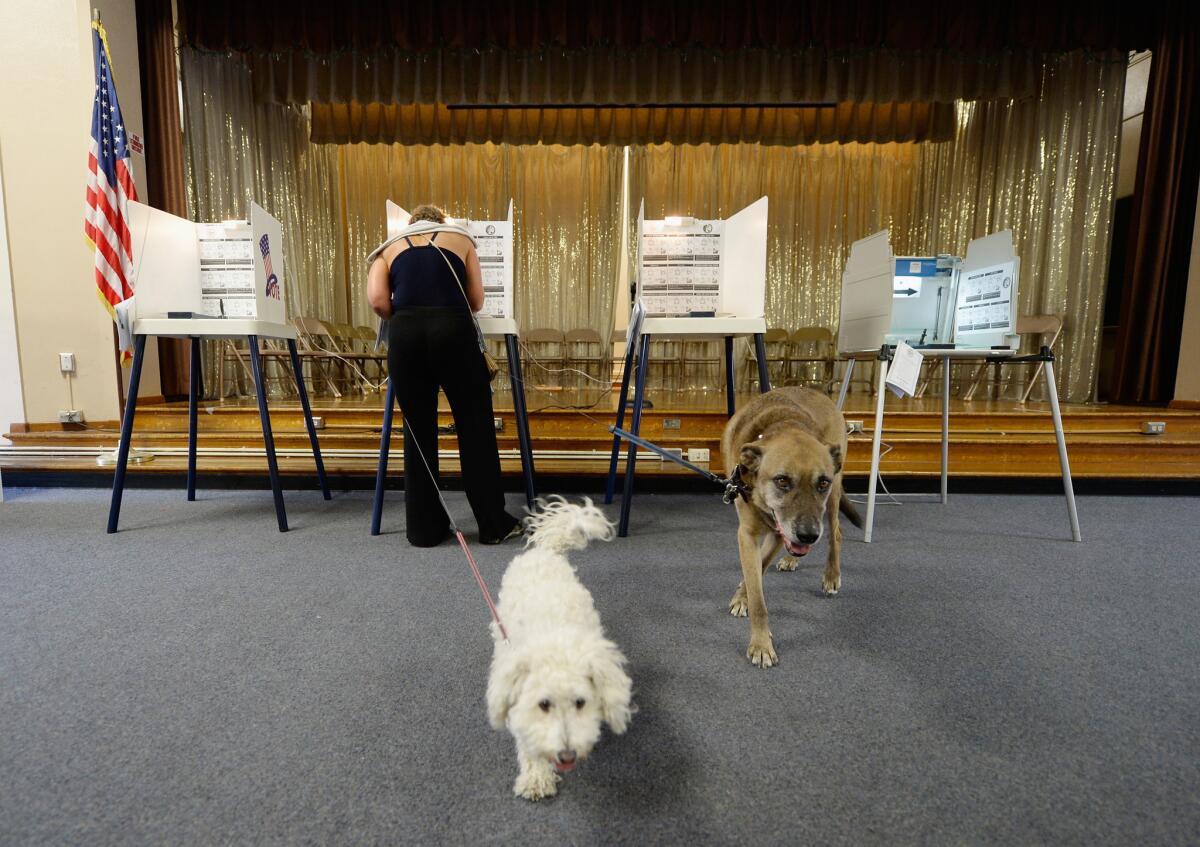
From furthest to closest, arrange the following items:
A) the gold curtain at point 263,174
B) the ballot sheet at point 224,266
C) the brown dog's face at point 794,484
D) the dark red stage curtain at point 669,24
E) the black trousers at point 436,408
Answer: the gold curtain at point 263,174 → the dark red stage curtain at point 669,24 → the ballot sheet at point 224,266 → the black trousers at point 436,408 → the brown dog's face at point 794,484

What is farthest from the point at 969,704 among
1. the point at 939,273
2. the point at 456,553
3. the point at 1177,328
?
the point at 1177,328

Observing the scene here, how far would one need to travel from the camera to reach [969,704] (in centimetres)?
123

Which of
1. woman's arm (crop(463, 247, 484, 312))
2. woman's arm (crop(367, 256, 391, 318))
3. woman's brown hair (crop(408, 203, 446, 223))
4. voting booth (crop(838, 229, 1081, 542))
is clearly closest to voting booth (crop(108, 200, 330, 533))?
woman's arm (crop(367, 256, 391, 318))

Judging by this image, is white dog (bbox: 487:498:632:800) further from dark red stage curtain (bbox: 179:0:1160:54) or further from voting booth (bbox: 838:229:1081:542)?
dark red stage curtain (bbox: 179:0:1160:54)

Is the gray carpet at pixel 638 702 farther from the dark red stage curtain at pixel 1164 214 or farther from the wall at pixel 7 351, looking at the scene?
the dark red stage curtain at pixel 1164 214

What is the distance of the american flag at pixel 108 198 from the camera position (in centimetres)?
279

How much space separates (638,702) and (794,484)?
2.22 feet

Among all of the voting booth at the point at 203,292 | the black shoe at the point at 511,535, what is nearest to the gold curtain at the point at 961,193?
the black shoe at the point at 511,535

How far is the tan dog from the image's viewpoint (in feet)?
4.45

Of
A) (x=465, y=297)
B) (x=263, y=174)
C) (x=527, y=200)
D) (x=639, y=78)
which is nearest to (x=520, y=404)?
(x=465, y=297)

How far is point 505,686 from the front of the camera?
2.96ft

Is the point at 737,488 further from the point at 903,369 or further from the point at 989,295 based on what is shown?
the point at 989,295

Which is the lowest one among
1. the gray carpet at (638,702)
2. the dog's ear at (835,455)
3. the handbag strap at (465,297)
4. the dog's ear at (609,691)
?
the gray carpet at (638,702)

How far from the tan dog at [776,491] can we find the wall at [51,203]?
15.1ft
